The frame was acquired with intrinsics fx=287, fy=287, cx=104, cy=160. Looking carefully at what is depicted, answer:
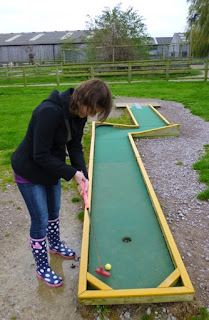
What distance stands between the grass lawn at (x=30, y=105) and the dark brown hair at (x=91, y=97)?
244cm

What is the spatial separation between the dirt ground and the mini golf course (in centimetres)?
11

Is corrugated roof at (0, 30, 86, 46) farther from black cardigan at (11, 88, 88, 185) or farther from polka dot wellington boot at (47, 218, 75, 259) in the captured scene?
black cardigan at (11, 88, 88, 185)

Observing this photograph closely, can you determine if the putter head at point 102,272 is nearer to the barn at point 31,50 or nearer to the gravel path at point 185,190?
the gravel path at point 185,190

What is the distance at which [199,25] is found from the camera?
774 inches

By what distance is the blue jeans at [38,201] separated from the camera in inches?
83.7

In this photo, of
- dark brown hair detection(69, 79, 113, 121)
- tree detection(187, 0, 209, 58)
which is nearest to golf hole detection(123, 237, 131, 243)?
dark brown hair detection(69, 79, 113, 121)

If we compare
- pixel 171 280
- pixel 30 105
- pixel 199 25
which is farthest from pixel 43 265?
pixel 199 25

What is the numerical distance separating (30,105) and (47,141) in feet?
29.0

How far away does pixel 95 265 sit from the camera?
2.44 metres

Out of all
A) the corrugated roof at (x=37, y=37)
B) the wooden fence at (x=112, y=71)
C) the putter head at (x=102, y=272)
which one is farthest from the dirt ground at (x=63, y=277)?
the corrugated roof at (x=37, y=37)

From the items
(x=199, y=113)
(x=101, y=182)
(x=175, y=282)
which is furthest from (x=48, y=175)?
(x=199, y=113)

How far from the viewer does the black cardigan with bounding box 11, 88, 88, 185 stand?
1.83 meters

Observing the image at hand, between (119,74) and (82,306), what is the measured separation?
15589 millimetres

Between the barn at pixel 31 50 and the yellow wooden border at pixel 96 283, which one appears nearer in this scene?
the yellow wooden border at pixel 96 283
